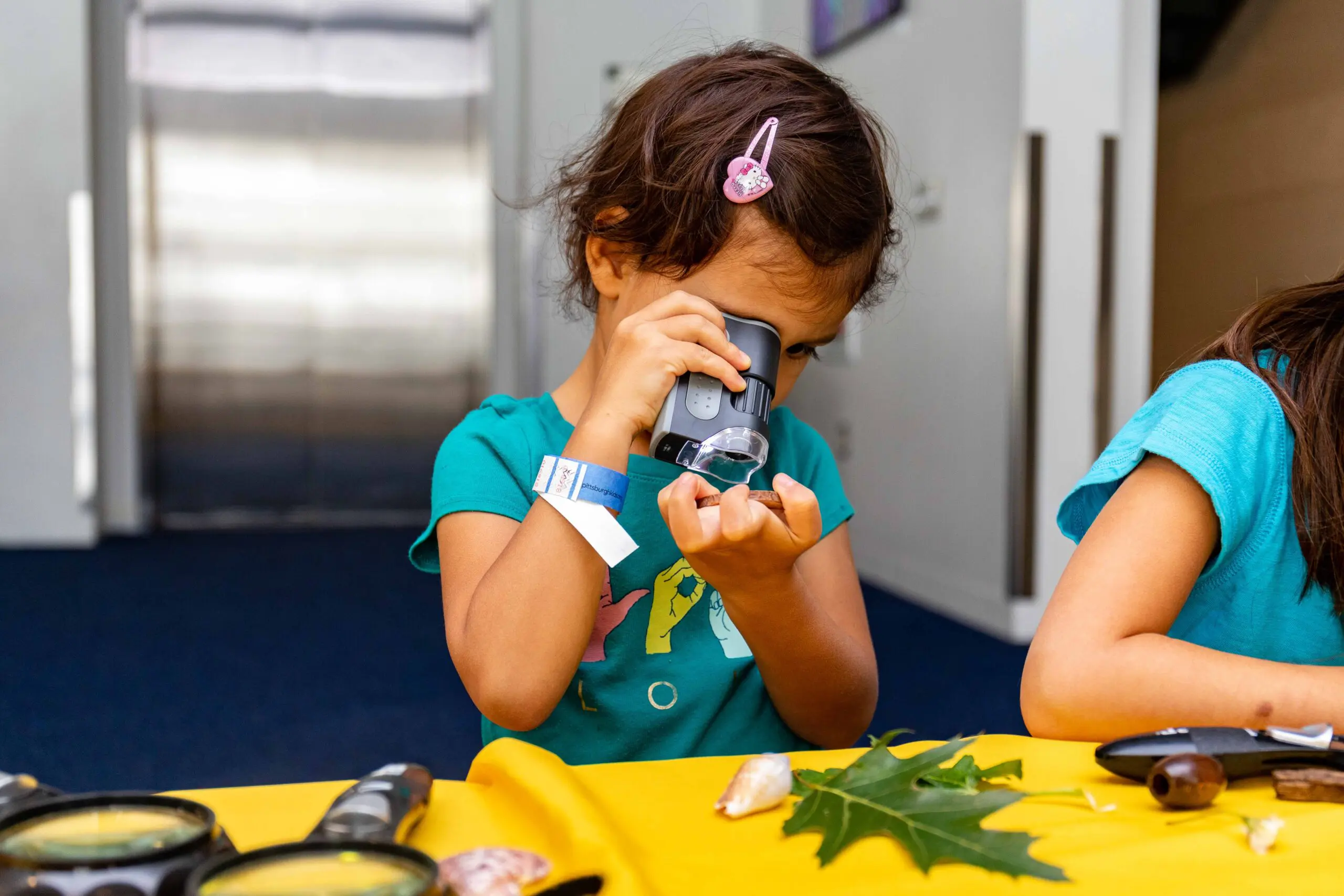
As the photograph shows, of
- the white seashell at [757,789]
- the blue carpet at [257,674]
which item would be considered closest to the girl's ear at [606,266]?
the white seashell at [757,789]

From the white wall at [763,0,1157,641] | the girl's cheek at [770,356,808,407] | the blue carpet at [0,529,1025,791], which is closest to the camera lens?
the girl's cheek at [770,356,808,407]

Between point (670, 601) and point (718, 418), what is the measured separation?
0.21 meters

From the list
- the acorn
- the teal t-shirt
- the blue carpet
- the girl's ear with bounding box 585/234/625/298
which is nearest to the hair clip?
the girl's ear with bounding box 585/234/625/298

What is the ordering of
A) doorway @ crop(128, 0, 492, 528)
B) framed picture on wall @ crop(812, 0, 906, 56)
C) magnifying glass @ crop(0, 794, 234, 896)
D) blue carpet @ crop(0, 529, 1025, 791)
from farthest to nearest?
doorway @ crop(128, 0, 492, 528)
framed picture on wall @ crop(812, 0, 906, 56)
blue carpet @ crop(0, 529, 1025, 791)
magnifying glass @ crop(0, 794, 234, 896)

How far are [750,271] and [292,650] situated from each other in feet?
8.05

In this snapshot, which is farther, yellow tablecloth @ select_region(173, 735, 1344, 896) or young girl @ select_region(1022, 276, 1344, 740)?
young girl @ select_region(1022, 276, 1344, 740)

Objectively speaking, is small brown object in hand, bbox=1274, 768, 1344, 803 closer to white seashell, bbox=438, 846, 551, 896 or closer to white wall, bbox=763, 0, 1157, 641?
white seashell, bbox=438, 846, 551, 896

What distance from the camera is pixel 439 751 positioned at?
2.12m

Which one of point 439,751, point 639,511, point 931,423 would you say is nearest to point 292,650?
point 439,751

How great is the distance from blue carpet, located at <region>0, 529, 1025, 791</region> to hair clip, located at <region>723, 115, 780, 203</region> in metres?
1.44

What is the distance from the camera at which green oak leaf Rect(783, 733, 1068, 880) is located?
16.2 inches

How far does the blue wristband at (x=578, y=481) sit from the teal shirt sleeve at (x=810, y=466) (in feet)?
0.86

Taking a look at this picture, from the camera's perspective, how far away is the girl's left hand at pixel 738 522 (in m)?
0.59

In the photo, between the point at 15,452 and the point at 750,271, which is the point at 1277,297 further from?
the point at 15,452
